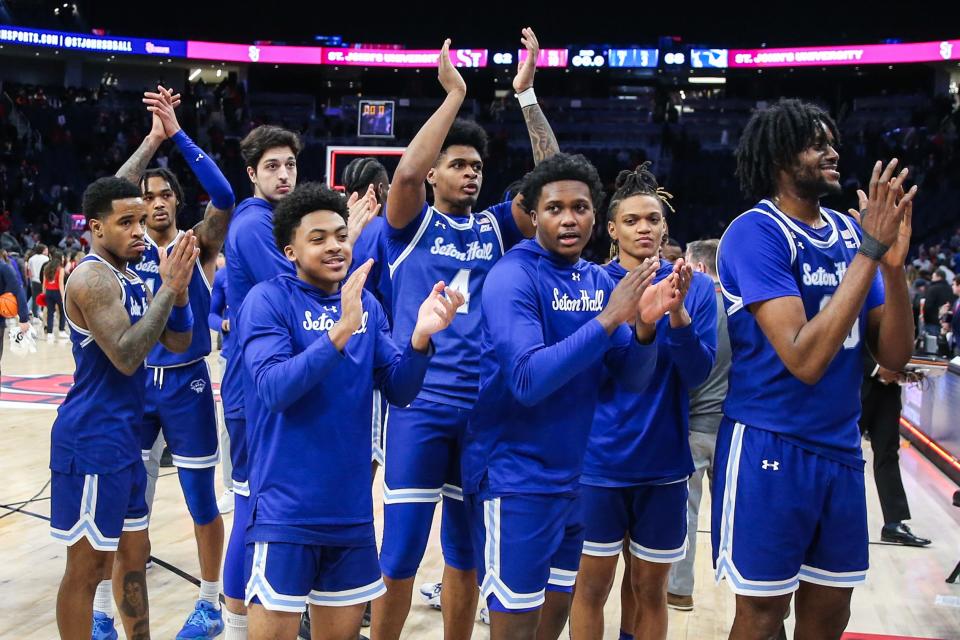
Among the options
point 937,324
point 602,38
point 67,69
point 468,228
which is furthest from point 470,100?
point 468,228

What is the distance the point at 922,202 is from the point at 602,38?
14202mm

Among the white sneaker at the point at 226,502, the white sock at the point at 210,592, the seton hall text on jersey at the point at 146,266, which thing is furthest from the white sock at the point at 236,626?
the white sneaker at the point at 226,502

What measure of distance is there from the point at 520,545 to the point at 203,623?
2043 millimetres

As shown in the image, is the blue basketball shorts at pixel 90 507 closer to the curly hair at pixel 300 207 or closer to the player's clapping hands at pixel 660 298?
the curly hair at pixel 300 207

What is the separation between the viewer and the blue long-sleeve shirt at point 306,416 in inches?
115

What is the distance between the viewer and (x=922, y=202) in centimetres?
2412

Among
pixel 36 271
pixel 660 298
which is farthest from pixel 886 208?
pixel 36 271

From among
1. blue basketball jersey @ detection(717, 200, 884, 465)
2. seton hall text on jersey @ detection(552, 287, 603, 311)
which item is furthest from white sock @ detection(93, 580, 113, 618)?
blue basketball jersey @ detection(717, 200, 884, 465)

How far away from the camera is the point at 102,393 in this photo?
387 cm

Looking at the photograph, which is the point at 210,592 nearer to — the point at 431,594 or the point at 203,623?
the point at 203,623

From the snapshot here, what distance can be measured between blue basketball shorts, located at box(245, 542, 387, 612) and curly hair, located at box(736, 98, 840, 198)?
1658 millimetres

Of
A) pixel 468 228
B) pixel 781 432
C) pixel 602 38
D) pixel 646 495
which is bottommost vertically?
pixel 646 495

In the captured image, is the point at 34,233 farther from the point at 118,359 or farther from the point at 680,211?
the point at 118,359

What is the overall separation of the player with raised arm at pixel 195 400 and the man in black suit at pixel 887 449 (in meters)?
4.25
